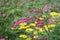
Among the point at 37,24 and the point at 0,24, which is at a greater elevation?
the point at 37,24

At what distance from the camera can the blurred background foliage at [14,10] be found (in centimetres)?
449

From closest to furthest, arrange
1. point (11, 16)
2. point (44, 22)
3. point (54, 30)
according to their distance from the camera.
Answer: point (54, 30) < point (44, 22) < point (11, 16)

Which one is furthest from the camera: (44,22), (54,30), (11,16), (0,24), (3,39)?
(11,16)

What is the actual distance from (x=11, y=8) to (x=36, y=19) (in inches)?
64.5

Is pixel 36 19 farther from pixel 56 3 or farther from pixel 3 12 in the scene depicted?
pixel 3 12

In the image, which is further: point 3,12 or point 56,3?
point 3,12

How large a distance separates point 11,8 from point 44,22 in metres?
1.89

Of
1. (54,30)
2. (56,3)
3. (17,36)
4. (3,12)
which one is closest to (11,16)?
(3,12)

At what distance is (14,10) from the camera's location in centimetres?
521

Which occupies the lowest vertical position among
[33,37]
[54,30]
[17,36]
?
[17,36]

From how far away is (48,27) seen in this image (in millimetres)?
3520

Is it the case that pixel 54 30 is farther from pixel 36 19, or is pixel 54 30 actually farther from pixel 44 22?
pixel 36 19

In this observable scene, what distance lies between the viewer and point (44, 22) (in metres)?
3.69

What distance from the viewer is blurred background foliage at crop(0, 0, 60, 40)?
14.7ft
